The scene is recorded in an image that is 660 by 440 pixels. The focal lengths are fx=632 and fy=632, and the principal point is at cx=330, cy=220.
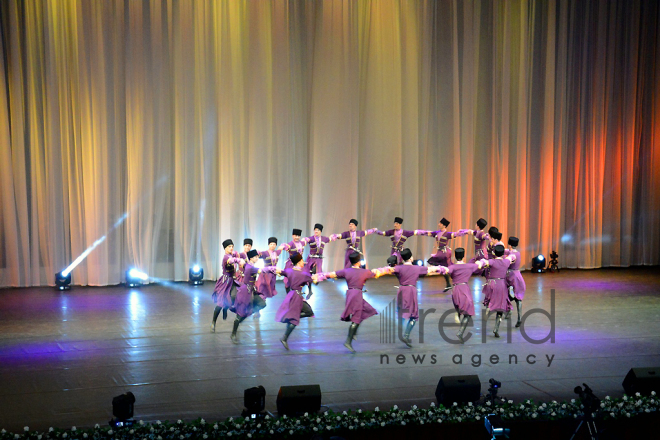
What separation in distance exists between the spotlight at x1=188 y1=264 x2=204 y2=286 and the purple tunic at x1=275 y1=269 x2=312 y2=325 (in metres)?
4.28

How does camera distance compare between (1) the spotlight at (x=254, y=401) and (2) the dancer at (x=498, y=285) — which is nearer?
(1) the spotlight at (x=254, y=401)

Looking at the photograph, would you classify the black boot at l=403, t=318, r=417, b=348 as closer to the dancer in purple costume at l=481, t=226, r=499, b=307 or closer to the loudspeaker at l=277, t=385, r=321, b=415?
the dancer in purple costume at l=481, t=226, r=499, b=307

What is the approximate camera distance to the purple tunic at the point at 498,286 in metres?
7.70

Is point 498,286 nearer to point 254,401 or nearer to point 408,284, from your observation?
point 408,284

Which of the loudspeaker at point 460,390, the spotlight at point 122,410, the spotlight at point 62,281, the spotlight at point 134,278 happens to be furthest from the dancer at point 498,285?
the spotlight at point 62,281

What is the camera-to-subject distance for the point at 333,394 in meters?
5.77

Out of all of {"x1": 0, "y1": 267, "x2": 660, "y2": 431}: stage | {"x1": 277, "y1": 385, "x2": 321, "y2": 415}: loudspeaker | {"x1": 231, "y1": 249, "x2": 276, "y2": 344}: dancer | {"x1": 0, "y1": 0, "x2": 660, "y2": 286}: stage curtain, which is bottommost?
{"x1": 0, "y1": 267, "x2": 660, "y2": 431}: stage

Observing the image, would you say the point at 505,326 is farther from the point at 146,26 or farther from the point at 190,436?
the point at 146,26

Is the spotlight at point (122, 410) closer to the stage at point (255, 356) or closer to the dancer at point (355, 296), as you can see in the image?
the stage at point (255, 356)

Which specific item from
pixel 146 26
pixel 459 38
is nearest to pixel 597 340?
pixel 459 38

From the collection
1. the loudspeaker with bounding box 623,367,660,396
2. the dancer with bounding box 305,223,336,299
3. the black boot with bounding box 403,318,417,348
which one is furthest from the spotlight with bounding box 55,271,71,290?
the loudspeaker with bounding box 623,367,660,396

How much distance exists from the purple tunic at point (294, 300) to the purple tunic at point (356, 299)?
0.41 metres

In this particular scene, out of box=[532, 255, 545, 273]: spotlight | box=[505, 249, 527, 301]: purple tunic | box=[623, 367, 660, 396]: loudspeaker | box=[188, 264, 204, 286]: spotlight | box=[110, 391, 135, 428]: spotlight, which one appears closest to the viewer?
box=[110, 391, 135, 428]: spotlight

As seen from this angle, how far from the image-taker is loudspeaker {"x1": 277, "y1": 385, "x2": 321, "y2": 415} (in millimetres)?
5043
